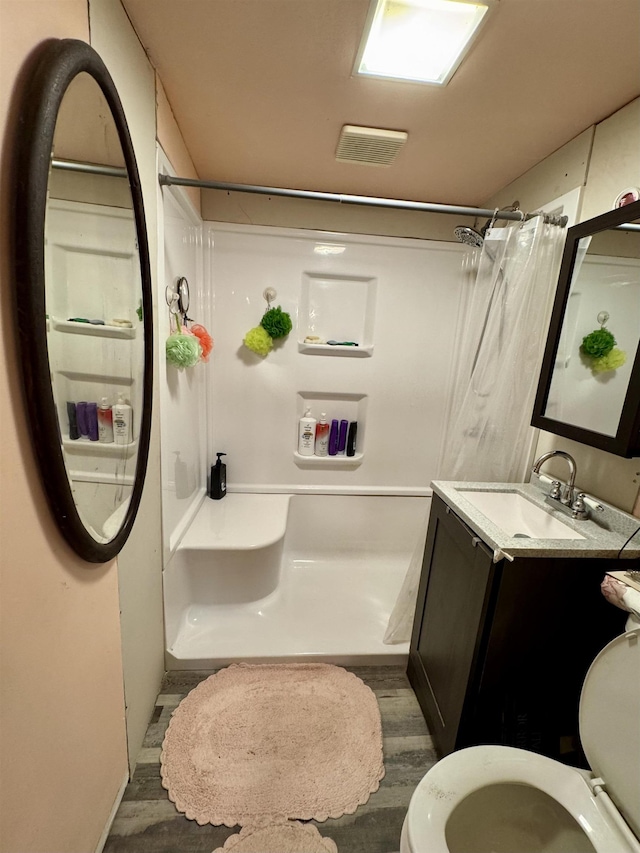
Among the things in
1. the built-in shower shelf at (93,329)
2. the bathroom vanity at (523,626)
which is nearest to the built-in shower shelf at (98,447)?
the built-in shower shelf at (93,329)

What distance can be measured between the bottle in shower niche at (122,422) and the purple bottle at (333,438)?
1.41 metres

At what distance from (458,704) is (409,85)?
6.49 feet

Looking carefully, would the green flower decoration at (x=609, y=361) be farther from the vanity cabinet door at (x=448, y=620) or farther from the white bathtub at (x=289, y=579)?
the white bathtub at (x=289, y=579)

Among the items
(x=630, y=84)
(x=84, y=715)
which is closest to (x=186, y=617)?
Result: (x=84, y=715)

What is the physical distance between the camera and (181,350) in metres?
1.45

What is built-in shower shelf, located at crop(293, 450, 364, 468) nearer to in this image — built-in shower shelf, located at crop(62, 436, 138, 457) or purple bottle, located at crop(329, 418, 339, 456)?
purple bottle, located at crop(329, 418, 339, 456)

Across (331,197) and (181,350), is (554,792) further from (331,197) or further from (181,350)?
(331,197)

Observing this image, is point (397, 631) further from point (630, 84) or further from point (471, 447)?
point (630, 84)

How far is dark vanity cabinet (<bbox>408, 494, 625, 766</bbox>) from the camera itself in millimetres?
1056

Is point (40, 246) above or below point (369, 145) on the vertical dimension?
below

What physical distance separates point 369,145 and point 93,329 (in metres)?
1.34

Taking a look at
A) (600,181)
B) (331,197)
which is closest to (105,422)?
(331,197)

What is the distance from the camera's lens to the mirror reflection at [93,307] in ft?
2.34

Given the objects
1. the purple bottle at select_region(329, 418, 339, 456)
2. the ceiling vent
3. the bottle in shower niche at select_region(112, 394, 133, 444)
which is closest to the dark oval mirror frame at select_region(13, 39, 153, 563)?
the bottle in shower niche at select_region(112, 394, 133, 444)
